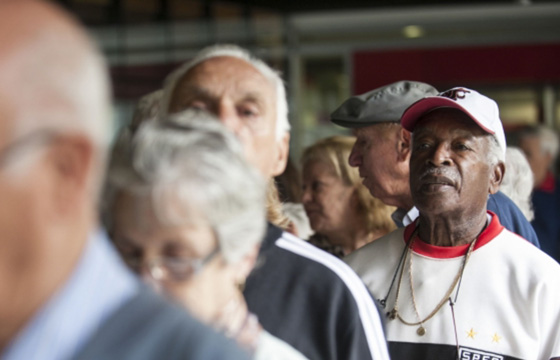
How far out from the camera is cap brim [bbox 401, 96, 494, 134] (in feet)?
8.29

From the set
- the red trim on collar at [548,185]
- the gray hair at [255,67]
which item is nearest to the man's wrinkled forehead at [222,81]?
the gray hair at [255,67]

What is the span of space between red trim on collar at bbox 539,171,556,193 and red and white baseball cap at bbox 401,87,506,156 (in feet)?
14.8

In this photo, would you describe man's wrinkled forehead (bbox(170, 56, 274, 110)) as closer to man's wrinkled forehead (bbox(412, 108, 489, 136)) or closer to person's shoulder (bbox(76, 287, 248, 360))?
man's wrinkled forehead (bbox(412, 108, 489, 136))

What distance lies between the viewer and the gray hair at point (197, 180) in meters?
1.21

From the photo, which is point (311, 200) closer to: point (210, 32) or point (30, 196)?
point (30, 196)

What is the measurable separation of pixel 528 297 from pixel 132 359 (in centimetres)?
164

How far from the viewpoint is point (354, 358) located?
180 cm

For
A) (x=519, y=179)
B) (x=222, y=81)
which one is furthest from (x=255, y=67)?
(x=519, y=179)

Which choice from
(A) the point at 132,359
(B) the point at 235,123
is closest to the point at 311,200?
(B) the point at 235,123

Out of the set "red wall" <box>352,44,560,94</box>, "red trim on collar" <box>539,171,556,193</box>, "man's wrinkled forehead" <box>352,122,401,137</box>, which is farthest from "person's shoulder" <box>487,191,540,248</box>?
"red wall" <box>352,44,560,94</box>

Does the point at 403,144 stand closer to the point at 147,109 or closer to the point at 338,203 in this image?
the point at 338,203

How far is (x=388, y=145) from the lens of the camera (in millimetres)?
3326

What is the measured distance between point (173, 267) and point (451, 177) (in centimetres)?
145

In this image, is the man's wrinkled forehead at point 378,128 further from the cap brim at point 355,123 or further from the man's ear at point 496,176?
the man's ear at point 496,176
